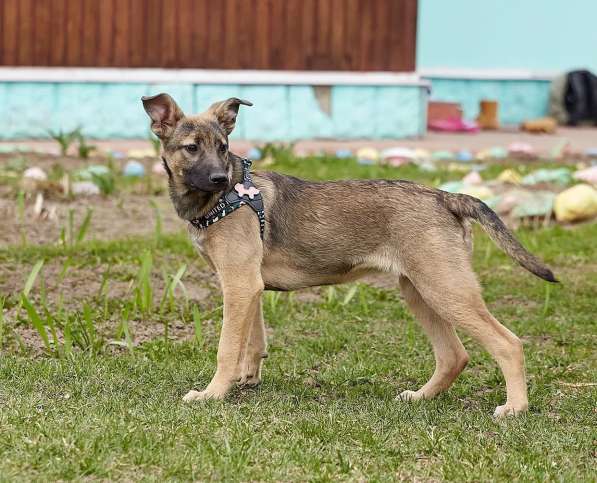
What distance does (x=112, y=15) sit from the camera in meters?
15.5

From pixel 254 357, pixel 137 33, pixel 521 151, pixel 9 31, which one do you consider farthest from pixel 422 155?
pixel 254 357

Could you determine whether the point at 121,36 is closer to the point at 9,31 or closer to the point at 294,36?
the point at 9,31

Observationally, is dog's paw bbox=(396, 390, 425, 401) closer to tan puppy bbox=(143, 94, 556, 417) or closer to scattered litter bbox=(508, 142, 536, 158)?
tan puppy bbox=(143, 94, 556, 417)

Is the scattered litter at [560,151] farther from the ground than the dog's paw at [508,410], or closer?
farther from the ground

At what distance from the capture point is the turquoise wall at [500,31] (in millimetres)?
20203

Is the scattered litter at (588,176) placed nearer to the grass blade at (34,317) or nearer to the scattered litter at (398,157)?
the scattered litter at (398,157)

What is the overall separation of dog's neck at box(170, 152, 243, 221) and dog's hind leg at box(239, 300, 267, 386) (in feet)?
2.12

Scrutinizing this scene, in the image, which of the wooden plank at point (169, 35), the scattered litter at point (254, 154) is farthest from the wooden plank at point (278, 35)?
the scattered litter at point (254, 154)

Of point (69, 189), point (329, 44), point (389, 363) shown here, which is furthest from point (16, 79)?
point (389, 363)

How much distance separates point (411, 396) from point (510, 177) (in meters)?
6.36

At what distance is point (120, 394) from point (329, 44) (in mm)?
11542

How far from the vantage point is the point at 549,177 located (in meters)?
12.0

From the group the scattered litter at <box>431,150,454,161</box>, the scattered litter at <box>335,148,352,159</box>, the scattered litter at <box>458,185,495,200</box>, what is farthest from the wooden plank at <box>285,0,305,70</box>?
the scattered litter at <box>458,185,495,200</box>

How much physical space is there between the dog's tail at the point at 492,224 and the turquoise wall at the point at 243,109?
1041cm
